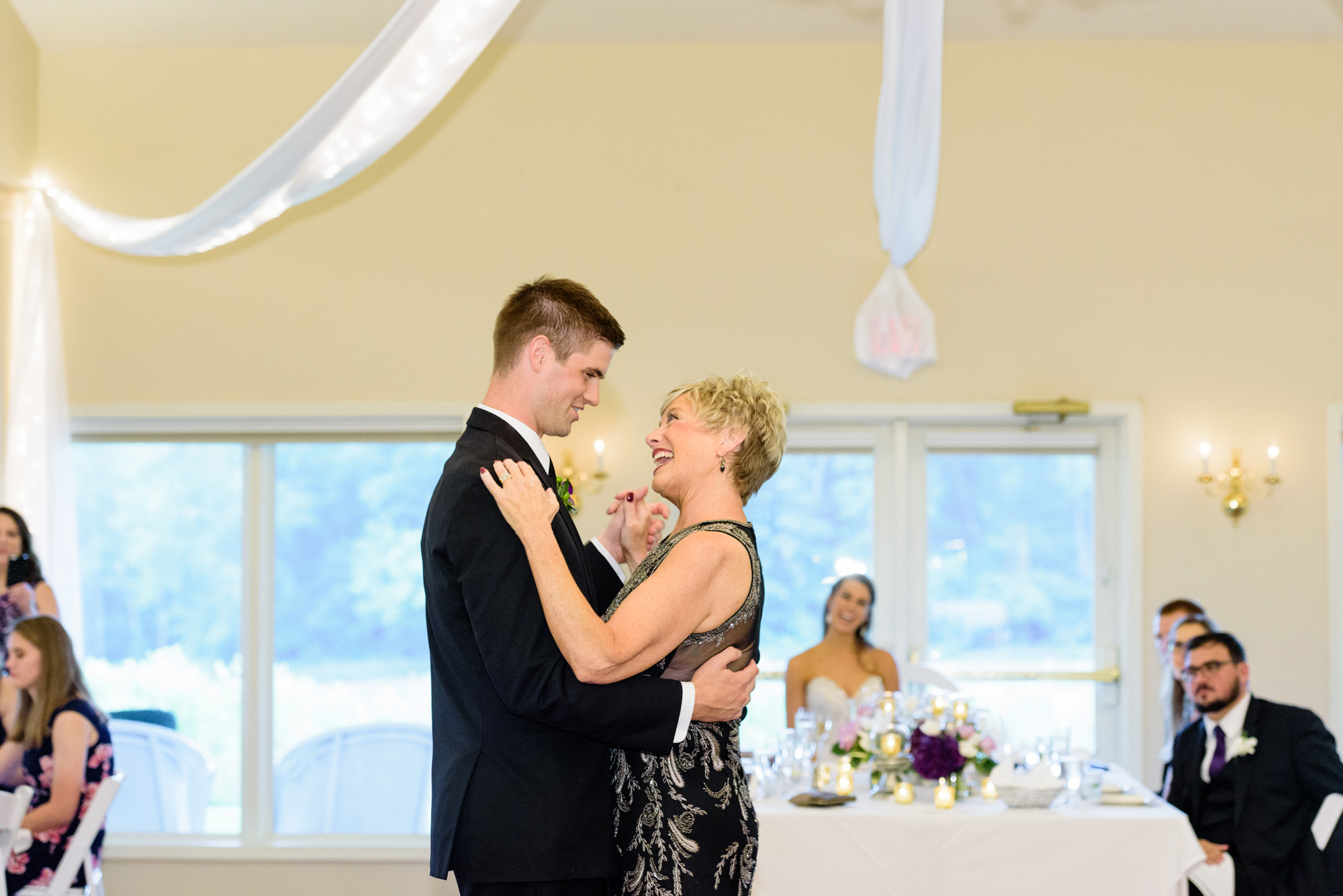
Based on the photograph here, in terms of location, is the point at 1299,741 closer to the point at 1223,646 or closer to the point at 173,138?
the point at 1223,646

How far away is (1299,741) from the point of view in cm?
407

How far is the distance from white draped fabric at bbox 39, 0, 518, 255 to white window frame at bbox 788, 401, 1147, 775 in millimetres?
2627

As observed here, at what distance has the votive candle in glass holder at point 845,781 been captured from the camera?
4023 mm

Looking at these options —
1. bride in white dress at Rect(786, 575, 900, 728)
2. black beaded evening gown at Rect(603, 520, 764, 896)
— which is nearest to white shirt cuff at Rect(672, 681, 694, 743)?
black beaded evening gown at Rect(603, 520, 764, 896)

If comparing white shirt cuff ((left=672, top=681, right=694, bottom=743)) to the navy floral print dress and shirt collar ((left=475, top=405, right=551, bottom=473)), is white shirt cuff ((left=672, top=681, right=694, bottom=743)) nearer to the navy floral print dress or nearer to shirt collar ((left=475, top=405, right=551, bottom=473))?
shirt collar ((left=475, top=405, right=551, bottom=473))

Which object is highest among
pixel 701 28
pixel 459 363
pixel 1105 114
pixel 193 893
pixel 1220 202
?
pixel 701 28

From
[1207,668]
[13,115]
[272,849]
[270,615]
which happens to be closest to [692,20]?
[13,115]

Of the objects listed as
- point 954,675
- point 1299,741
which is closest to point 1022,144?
point 954,675

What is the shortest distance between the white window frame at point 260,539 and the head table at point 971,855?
230 centimetres

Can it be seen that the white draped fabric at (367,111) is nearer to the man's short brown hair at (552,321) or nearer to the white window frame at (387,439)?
the man's short brown hair at (552,321)

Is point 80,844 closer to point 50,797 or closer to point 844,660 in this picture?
point 50,797

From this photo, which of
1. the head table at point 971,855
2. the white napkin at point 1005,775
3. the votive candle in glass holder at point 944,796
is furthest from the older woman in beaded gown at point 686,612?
the white napkin at point 1005,775

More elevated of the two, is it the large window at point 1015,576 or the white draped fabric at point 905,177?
the white draped fabric at point 905,177

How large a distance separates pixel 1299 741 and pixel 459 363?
3.69 m
